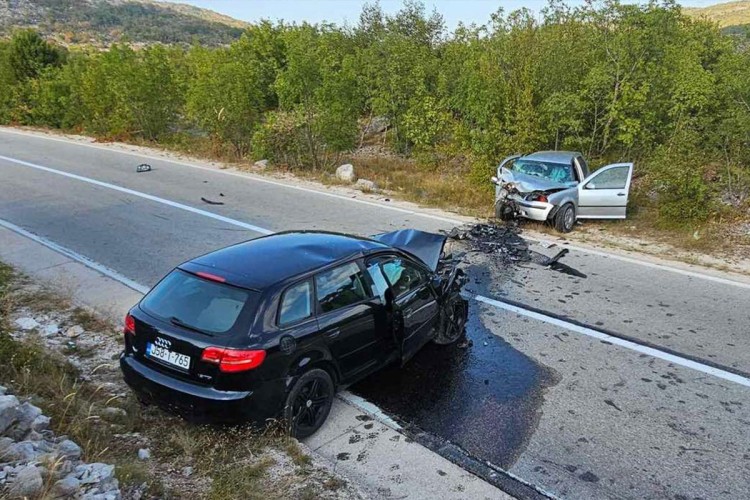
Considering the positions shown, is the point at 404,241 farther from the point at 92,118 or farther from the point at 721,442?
the point at 92,118

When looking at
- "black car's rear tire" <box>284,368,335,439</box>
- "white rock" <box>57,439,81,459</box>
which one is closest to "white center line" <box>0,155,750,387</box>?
"black car's rear tire" <box>284,368,335,439</box>

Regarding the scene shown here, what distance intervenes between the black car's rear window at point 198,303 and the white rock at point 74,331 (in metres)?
2.21

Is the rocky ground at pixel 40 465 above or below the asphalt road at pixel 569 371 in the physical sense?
above

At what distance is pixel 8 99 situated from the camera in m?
30.1

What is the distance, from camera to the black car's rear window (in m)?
4.40

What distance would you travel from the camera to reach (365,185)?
15375mm

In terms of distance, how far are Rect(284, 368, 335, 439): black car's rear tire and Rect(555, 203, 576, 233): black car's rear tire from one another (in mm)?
7897

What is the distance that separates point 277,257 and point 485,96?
11.4 meters

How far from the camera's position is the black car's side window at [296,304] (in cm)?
451

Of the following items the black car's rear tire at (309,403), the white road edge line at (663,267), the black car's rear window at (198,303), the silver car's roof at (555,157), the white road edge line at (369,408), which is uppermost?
the silver car's roof at (555,157)

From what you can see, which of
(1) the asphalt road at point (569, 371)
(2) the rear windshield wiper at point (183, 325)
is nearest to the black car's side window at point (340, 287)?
(2) the rear windshield wiper at point (183, 325)

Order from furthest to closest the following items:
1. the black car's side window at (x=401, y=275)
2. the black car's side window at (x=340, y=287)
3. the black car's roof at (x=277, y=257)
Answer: the black car's side window at (x=401, y=275)
the black car's side window at (x=340, y=287)
the black car's roof at (x=277, y=257)

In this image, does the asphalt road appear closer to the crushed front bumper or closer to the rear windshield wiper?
the crushed front bumper

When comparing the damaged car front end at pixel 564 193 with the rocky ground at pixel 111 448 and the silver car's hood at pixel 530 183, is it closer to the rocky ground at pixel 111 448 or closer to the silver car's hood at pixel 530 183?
the silver car's hood at pixel 530 183
